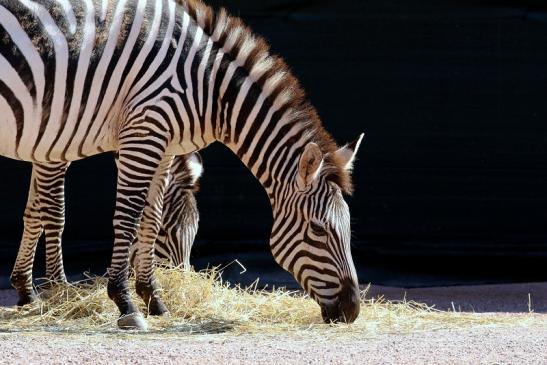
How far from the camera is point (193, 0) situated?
743 cm

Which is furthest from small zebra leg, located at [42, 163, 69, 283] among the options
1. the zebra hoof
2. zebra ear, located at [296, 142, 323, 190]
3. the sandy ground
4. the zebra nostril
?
the zebra nostril

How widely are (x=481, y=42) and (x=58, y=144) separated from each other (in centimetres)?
430

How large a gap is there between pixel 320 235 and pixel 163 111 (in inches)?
49.5

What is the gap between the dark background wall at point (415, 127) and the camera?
32.2ft

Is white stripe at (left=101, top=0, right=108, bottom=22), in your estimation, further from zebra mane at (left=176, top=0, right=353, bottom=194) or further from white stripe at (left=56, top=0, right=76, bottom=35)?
zebra mane at (left=176, top=0, right=353, bottom=194)

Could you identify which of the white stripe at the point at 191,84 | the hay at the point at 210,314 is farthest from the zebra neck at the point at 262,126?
the hay at the point at 210,314

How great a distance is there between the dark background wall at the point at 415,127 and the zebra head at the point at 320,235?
2.62m

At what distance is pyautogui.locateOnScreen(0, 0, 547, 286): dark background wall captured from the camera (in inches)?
386

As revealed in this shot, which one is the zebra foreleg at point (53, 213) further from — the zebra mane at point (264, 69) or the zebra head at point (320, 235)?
the zebra head at point (320, 235)

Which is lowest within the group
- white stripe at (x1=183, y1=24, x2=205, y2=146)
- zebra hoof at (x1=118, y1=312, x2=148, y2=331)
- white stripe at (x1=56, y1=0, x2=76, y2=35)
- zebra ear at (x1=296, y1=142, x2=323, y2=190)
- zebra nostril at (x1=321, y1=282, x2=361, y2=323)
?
zebra hoof at (x1=118, y1=312, x2=148, y2=331)

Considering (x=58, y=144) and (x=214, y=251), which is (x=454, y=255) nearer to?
(x=214, y=251)

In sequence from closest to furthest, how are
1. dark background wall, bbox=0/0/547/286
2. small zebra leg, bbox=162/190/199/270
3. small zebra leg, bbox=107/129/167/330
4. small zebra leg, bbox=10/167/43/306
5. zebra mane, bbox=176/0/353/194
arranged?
small zebra leg, bbox=107/129/167/330 < zebra mane, bbox=176/0/353/194 < small zebra leg, bbox=10/167/43/306 < small zebra leg, bbox=162/190/199/270 < dark background wall, bbox=0/0/547/286

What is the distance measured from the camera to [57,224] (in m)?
8.10

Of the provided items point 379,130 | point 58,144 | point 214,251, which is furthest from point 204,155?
point 58,144
